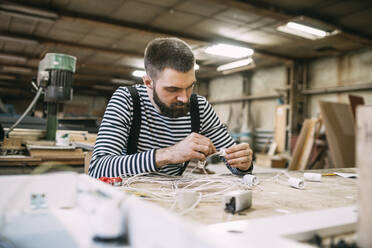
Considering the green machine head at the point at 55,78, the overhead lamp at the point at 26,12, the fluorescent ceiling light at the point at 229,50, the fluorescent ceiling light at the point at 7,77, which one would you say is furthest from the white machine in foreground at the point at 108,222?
the fluorescent ceiling light at the point at 7,77

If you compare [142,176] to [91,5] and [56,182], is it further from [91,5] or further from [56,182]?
[91,5]

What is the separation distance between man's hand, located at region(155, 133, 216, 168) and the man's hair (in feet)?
1.20

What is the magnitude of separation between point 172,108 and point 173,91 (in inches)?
4.2

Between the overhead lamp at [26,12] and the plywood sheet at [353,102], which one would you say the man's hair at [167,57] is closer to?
the plywood sheet at [353,102]

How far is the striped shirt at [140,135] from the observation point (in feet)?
4.02

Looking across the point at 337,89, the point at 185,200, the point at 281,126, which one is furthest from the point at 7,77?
the point at 185,200

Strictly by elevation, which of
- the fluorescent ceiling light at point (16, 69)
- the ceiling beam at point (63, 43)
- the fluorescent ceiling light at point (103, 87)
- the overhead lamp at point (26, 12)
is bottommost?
the fluorescent ceiling light at point (103, 87)

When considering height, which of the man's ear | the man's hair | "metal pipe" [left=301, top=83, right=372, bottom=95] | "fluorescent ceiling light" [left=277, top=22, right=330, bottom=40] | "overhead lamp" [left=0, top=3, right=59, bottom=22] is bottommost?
the man's ear

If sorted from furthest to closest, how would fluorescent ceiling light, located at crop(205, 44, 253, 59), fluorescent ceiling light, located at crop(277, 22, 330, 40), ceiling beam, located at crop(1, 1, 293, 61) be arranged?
fluorescent ceiling light, located at crop(205, 44, 253, 59), ceiling beam, located at crop(1, 1, 293, 61), fluorescent ceiling light, located at crop(277, 22, 330, 40)

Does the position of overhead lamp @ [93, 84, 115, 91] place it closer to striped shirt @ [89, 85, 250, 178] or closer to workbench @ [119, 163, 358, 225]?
striped shirt @ [89, 85, 250, 178]

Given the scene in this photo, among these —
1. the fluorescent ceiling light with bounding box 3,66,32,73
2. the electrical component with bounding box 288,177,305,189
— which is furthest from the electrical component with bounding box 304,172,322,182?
the fluorescent ceiling light with bounding box 3,66,32,73

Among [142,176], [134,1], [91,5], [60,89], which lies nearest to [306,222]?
[142,176]

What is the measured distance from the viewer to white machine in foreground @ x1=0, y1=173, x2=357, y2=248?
16.4 inches

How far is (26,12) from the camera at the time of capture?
5031mm
